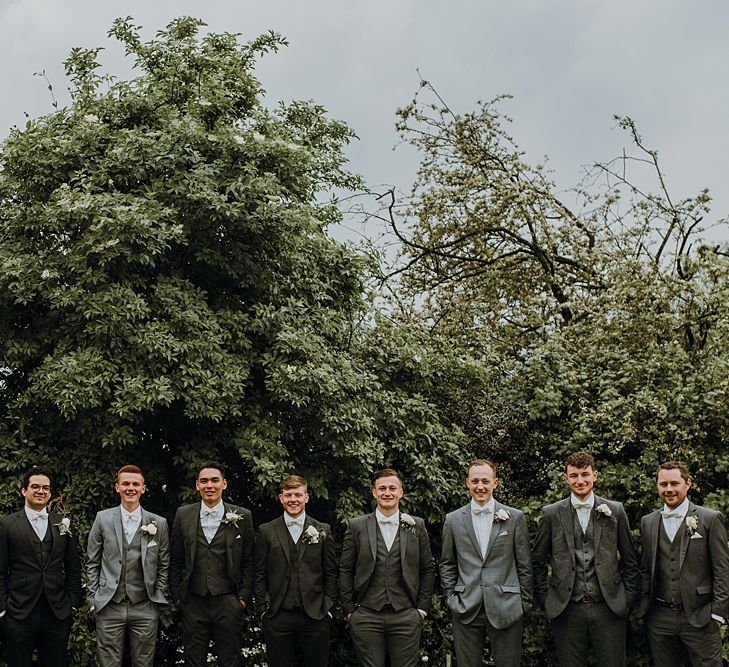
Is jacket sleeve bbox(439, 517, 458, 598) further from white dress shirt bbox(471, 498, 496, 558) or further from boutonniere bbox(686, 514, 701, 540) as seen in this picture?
boutonniere bbox(686, 514, 701, 540)

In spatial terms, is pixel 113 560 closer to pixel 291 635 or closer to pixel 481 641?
pixel 291 635

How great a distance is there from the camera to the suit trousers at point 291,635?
7.49 metres

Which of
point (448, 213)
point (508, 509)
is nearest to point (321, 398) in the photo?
point (508, 509)

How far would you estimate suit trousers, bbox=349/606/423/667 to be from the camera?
24.3 ft

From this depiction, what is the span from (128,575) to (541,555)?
325cm

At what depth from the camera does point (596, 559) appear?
7.46 meters

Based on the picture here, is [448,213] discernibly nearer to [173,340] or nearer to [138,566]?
[173,340]

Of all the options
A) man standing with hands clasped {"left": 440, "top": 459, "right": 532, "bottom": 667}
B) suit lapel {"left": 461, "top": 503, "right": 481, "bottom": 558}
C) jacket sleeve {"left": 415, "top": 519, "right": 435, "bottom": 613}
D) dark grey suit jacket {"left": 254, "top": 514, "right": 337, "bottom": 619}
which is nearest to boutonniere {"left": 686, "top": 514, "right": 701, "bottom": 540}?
man standing with hands clasped {"left": 440, "top": 459, "right": 532, "bottom": 667}

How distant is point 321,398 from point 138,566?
228 cm

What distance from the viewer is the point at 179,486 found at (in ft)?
30.0

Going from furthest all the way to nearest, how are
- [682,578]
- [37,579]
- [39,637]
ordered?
[39,637] < [37,579] < [682,578]

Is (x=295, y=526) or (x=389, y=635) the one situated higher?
(x=295, y=526)

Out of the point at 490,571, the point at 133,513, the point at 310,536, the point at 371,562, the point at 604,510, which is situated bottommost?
the point at 490,571

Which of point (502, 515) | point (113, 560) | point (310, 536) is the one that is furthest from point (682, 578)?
point (113, 560)
